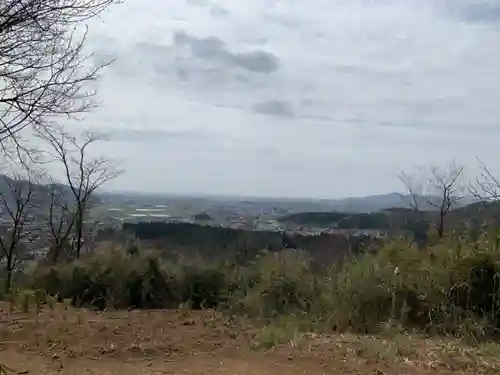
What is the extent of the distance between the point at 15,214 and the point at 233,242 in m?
5.93

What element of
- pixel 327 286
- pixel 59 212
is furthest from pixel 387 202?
pixel 327 286

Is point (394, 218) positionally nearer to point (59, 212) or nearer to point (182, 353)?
point (59, 212)

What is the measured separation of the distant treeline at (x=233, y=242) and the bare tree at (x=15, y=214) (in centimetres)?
263

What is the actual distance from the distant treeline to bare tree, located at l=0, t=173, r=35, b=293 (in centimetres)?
263

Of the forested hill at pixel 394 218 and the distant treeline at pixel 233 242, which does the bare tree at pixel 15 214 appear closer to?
the distant treeline at pixel 233 242

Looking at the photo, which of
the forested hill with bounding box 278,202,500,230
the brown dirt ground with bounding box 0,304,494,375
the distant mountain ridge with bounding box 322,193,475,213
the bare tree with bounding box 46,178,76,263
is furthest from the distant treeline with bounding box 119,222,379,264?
the brown dirt ground with bounding box 0,304,494,375

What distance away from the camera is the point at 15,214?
16.0 metres

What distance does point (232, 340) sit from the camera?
648 cm

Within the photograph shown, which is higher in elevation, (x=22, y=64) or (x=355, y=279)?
(x=22, y=64)

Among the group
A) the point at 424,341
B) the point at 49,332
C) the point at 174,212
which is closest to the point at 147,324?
the point at 49,332

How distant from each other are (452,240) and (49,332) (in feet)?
17.5

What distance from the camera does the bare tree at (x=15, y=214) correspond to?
15.2 meters

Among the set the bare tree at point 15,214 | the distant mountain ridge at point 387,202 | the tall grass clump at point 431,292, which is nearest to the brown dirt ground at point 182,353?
the tall grass clump at point 431,292

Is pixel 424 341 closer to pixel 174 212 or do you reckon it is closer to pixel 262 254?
pixel 262 254
